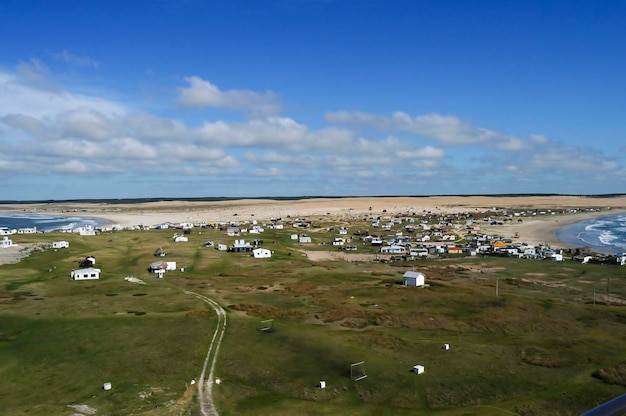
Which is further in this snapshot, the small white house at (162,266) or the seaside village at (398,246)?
the seaside village at (398,246)

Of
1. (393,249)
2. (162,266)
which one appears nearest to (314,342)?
(162,266)

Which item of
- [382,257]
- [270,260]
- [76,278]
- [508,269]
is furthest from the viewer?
[382,257]

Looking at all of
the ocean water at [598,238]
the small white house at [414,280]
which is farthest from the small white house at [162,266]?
the ocean water at [598,238]

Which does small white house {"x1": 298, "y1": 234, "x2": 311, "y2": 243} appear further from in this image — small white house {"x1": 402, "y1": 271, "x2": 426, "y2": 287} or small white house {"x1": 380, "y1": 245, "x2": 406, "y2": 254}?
small white house {"x1": 402, "y1": 271, "x2": 426, "y2": 287}

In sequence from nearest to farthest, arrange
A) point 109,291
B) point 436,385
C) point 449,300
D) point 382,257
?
point 436,385, point 449,300, point 109,291, point 382,257

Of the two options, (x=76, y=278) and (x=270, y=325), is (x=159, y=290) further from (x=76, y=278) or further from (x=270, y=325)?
(x=270, y=325)

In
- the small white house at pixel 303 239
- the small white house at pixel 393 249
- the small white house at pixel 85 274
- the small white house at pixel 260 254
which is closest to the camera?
the small white house at pixel 85 274

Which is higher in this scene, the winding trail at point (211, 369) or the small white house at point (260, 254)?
the small white house at point (260, 254)

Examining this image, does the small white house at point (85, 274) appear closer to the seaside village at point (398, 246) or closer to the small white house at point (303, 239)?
the seaside village at point (398, 246)

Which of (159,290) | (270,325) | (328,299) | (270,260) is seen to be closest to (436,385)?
(270,325)
